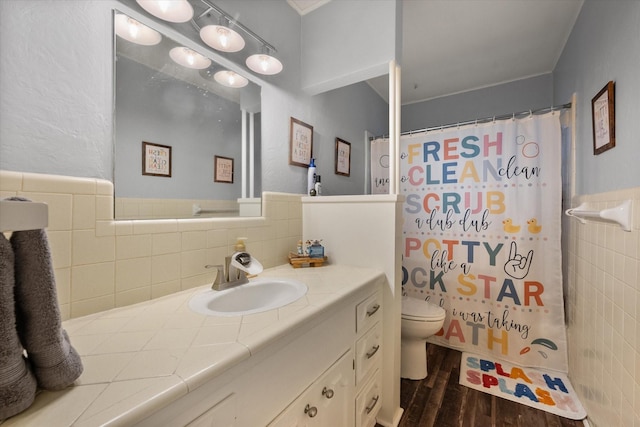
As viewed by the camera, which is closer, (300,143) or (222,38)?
(222,38)

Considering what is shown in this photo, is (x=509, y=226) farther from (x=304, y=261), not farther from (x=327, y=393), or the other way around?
(x=327, y=393)

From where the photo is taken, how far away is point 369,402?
48.1 inches

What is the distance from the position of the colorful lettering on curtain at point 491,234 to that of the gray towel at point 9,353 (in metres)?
2.11

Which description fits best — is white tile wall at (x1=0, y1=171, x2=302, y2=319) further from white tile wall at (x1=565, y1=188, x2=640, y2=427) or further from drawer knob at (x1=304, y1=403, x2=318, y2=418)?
white tile wall at (x1=565, y1=188, x2=640, y2=427)

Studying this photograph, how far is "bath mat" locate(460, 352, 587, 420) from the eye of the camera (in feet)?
4.78

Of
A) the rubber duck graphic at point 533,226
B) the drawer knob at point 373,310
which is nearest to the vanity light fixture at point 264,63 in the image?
the drawer knob at point 373,310

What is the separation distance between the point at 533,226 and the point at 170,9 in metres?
2.32

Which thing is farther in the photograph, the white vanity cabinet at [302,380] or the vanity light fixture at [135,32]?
the vanity light fixture at [135,32]

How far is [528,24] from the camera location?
5.86 ft

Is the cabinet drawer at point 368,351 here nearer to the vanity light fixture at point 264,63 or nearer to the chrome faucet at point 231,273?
the chrome faucet at point 231,273

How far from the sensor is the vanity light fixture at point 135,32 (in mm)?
905

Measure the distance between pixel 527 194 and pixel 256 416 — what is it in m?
2.03

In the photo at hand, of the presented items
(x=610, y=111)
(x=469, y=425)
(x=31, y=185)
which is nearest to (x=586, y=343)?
(x=469, y=425)

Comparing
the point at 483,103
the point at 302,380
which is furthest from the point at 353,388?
the point at 483,103
